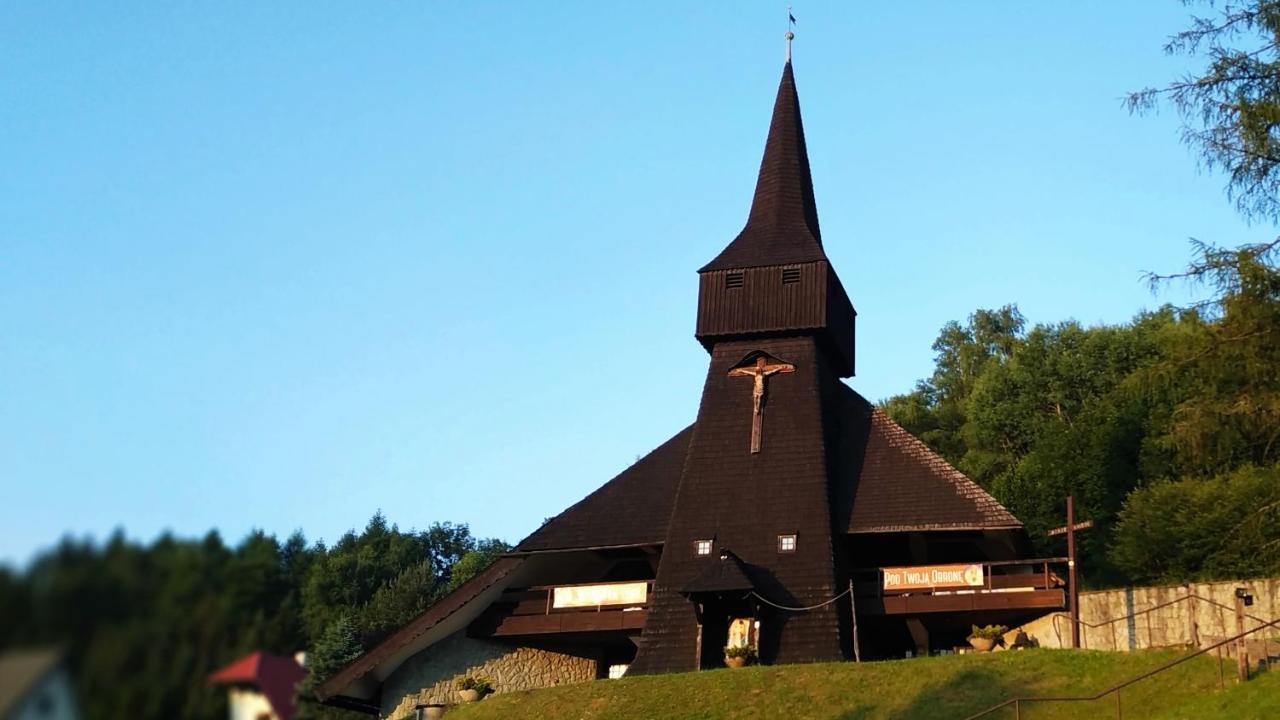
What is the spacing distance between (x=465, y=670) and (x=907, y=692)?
1132cm

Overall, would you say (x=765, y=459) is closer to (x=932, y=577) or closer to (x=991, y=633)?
(x=932, y=577)

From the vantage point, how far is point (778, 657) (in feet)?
88.6

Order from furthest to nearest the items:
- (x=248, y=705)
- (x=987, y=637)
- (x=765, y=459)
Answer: (x=765, y=459) → (x=987, y=637) → (x=248, y=705)

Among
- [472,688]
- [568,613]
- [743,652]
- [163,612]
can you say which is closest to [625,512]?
[568,613]

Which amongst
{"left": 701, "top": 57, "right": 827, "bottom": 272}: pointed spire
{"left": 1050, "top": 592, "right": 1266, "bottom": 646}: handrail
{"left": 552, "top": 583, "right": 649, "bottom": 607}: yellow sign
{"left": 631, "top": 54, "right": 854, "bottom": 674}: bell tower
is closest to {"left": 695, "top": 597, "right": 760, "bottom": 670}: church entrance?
{"left": 631, "top": 54, "right": 854, "bottom": 674}: bell tower

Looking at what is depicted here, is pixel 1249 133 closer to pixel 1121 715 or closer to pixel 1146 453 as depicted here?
pixel 1121 715

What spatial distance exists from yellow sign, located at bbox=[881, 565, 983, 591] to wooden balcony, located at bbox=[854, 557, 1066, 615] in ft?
0.16

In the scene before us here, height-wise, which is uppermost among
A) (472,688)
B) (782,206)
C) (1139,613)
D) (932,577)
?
(782,206)

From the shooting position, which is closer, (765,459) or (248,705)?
(248,705)

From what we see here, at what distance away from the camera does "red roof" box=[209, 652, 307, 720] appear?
5270mm

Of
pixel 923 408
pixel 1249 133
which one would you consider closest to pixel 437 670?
pixel 1249 133

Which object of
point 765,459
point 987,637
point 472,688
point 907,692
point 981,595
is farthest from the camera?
point 765,459

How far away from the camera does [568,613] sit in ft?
97.7

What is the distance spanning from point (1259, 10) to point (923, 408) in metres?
36.6
